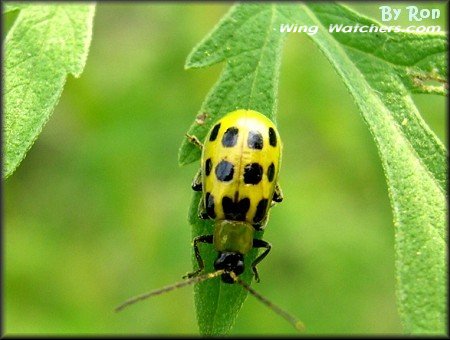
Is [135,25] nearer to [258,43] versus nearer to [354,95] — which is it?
[258,43]

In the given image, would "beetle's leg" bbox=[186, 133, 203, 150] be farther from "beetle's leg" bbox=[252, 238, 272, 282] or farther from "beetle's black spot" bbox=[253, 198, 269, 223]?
"beetle's leg" bbox=[252, 238, 272, 282]

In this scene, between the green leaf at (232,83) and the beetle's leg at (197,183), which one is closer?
the green leaf at (232,83)

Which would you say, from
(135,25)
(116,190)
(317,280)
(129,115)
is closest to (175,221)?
(116,190)

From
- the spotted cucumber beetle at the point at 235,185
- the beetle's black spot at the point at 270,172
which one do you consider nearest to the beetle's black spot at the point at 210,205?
the spotted cucumber beetle at the point at 235,185

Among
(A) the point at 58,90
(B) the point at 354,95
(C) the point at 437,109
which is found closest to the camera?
(A) the point at 58,90

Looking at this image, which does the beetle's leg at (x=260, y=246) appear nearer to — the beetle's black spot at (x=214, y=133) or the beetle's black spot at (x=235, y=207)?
the beetle's black spot at (x=235, y=207)

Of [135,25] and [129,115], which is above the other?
[135,25]

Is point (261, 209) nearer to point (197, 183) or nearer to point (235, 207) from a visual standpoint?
point (235, 207)

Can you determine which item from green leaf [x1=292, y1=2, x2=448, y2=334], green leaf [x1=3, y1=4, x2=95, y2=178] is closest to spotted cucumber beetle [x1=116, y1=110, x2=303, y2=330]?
green leaf [x1=292, y1=2, x2=448, y2=334]
